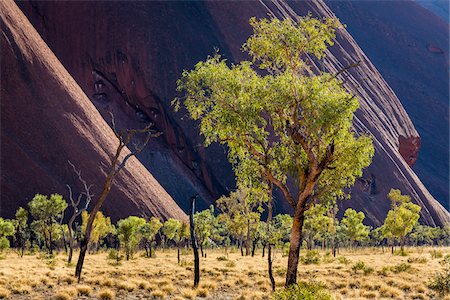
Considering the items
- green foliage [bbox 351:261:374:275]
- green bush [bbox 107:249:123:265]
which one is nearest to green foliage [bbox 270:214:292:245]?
green foliage [bbox 351:261:374:275]

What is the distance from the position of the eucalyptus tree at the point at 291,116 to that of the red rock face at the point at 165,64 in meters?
91.6

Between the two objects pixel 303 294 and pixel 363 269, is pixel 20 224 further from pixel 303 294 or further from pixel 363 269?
pixel 303 294

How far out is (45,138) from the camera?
7331 cm

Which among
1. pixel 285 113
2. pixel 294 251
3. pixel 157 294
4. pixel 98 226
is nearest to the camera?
pixel 294 251

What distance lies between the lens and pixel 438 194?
603 feet

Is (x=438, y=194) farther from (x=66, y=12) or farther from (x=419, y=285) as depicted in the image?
(x=419, y=285)

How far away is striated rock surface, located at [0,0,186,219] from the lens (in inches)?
2781

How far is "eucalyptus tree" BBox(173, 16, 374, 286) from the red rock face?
9165cm

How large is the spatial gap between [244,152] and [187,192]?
8886 cm

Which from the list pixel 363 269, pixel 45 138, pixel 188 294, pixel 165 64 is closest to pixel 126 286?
pixel 188 294

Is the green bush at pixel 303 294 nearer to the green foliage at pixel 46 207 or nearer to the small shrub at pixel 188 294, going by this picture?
the small shrub at pixel 188 294

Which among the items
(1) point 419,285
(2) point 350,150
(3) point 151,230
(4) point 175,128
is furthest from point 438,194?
(2) point 350,150

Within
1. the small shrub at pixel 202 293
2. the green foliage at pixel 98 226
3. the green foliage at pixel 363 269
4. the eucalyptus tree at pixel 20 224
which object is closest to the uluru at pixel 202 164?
the small shrub at pixel 202 293

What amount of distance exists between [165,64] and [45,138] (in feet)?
173
